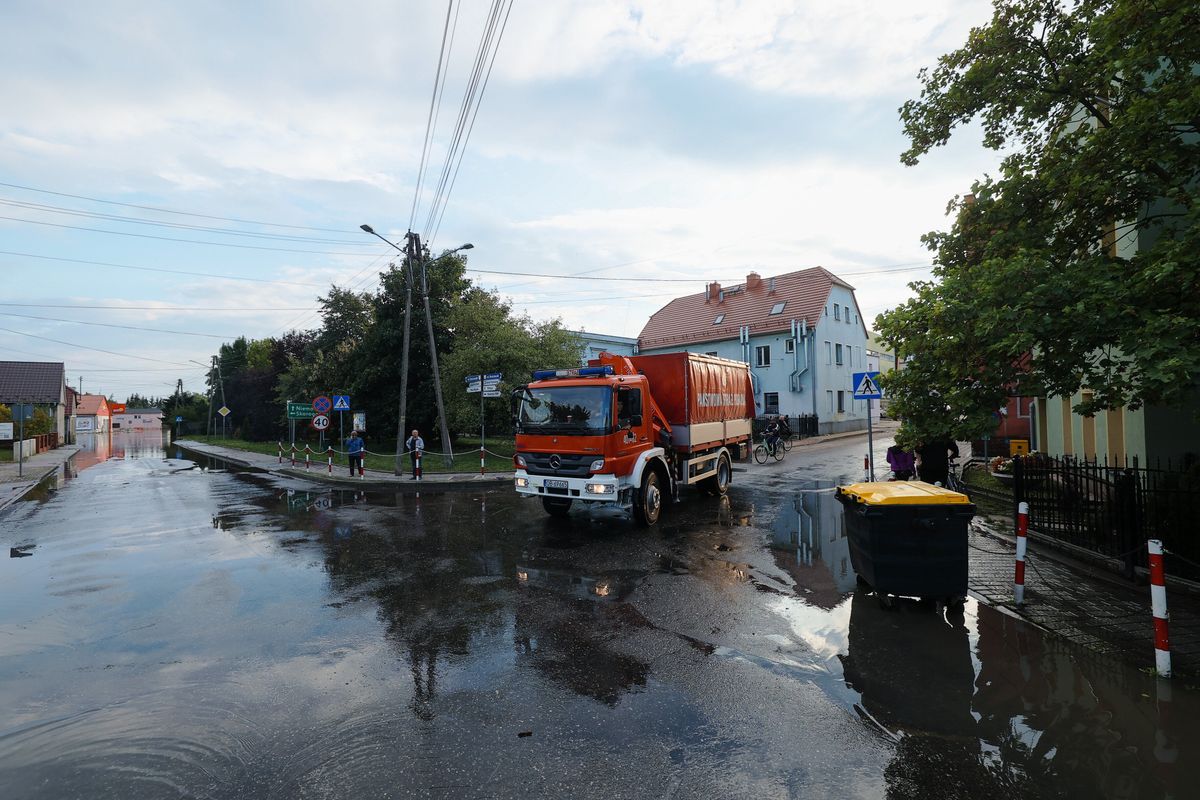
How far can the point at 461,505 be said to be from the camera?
13.5 meters

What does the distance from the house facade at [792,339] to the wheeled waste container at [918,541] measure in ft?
91.9

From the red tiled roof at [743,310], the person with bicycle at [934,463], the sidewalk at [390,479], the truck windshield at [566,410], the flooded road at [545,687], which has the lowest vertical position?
the flooded road at [545,687]

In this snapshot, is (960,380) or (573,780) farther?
(960,380)

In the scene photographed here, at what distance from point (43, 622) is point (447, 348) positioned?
23513mm

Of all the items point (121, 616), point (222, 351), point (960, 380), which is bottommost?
point (121, 616)

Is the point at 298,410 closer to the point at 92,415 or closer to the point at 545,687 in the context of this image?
the point at 545,687

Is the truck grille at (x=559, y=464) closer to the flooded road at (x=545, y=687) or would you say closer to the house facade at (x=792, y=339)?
the flooded road at (x=545, y=687)

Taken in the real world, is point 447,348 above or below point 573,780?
above

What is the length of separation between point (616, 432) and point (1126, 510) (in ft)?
21.6

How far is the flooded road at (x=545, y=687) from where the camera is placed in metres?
3.32

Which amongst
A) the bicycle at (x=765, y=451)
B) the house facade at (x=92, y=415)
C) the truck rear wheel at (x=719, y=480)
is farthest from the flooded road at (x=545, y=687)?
the house facade at (x=92, y=415)

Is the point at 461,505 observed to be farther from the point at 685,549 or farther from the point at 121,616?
the point at 121,616

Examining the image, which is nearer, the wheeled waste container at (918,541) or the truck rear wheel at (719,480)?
the wheeled waste container at (918,541)

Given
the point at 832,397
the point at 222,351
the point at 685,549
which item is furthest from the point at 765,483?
the point at 222,351
